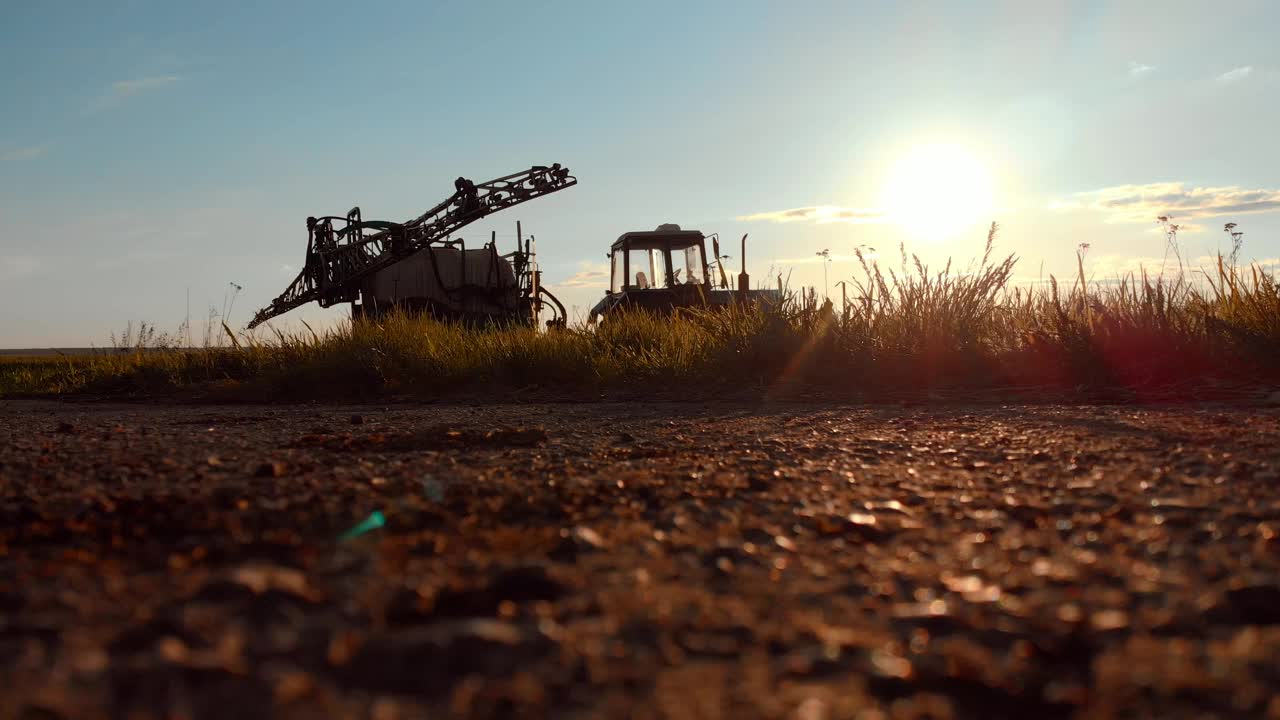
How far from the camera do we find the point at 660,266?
15.7m

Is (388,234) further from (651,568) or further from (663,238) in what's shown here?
(651,568)

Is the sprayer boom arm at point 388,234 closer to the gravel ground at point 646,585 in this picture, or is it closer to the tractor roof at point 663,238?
the tractor roof at point 663,238

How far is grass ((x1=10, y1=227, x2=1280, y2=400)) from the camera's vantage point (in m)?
6.80

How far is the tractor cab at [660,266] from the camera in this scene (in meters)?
14.9

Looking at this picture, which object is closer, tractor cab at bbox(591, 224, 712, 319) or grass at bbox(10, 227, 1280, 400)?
grass at bbox(10, 227, 1280, 400)

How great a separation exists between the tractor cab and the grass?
4751 millimetres

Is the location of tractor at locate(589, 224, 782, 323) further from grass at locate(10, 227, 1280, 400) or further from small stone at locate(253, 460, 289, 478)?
small stone at locate(253, 460, 289, 478)

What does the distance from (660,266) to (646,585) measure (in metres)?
14.2

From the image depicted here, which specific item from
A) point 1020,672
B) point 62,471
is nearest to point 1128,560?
point 1020,672

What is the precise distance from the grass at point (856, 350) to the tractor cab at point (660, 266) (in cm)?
475

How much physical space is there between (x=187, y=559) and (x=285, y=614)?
44cm

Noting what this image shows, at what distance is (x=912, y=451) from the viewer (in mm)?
3406

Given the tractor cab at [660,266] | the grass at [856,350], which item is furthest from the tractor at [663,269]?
the grass at [856,350]

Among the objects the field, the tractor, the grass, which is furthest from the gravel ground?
the tractor
